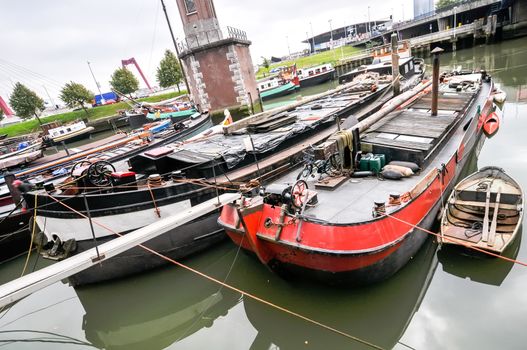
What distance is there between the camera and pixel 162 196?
773 centimetres

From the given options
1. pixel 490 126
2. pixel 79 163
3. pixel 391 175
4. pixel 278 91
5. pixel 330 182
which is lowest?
pixel 490 126

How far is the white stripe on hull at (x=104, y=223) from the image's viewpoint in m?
7.53

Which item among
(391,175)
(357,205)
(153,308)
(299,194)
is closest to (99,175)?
(153,308)

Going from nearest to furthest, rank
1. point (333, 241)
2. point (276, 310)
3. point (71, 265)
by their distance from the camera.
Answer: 1. point (71, 265)
2. point (333, 241)
3. point (276, 310)

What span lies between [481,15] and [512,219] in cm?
7089

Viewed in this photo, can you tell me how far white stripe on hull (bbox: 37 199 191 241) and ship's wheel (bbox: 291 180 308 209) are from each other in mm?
3276

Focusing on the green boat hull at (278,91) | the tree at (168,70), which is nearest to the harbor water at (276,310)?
the green boat hull at (278,91)

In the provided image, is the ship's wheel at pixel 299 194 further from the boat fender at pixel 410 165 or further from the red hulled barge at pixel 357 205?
the boat fender at pixel 410 165

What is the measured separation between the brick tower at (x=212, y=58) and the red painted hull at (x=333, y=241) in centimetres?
1905

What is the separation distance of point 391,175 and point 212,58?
21.1m

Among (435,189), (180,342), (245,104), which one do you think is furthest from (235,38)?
(180,342)

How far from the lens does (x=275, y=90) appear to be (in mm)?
42344

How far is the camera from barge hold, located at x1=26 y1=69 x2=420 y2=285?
24.7 ft

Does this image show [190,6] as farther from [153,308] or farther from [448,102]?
[153,308]
